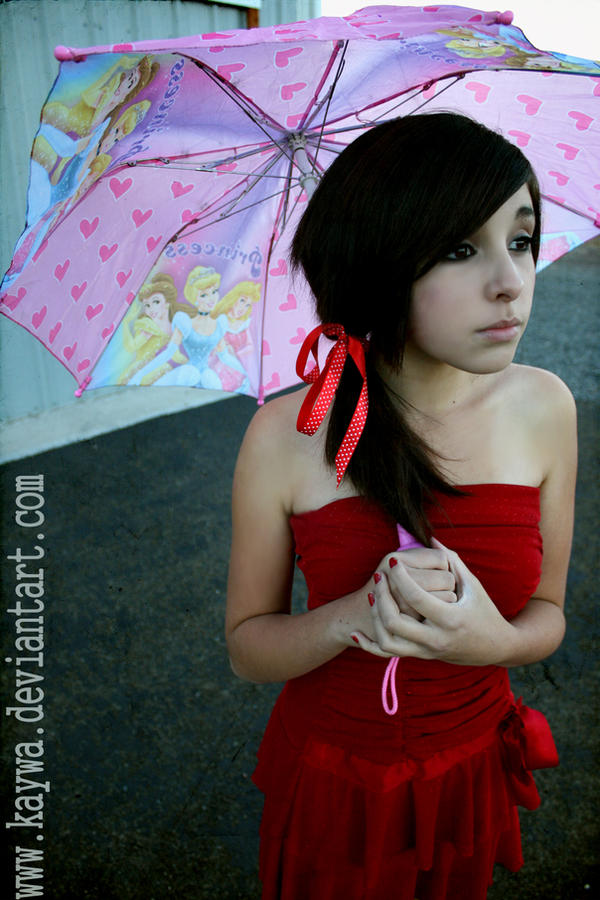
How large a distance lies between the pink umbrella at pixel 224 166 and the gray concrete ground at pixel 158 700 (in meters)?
1.68

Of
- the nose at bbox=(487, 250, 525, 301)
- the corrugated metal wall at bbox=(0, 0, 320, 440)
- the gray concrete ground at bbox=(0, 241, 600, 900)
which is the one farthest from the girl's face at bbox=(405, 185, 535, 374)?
the corrugated metal wall at bbox=(0, 0, 320, 440)

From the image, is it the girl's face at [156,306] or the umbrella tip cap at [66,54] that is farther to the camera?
the girl's face at [156,306]

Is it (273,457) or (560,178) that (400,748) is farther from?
(560,178)

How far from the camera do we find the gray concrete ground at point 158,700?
2451 millimetres

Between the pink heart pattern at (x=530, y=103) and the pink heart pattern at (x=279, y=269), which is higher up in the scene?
the pink heart pattern at (x=530, y=103)

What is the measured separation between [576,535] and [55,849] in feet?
10.4

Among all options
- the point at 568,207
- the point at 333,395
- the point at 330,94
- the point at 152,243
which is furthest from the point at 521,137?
the point at 152,243

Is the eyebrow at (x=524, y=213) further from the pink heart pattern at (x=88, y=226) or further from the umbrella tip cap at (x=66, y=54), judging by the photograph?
the pink heart pattern at (x=88, y=226)

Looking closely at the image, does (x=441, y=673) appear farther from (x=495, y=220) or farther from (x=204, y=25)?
(x=204, y=25)

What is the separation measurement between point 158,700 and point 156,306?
6.37 feet

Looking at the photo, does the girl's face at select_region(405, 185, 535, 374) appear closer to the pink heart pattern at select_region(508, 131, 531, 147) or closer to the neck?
the neck

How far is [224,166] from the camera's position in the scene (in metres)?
1.74

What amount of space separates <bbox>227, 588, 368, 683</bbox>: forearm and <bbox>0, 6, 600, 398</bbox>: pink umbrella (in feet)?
2.51

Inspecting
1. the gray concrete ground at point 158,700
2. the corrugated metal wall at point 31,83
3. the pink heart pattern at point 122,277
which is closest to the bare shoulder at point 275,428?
the pink heart pattern at point 122,277
